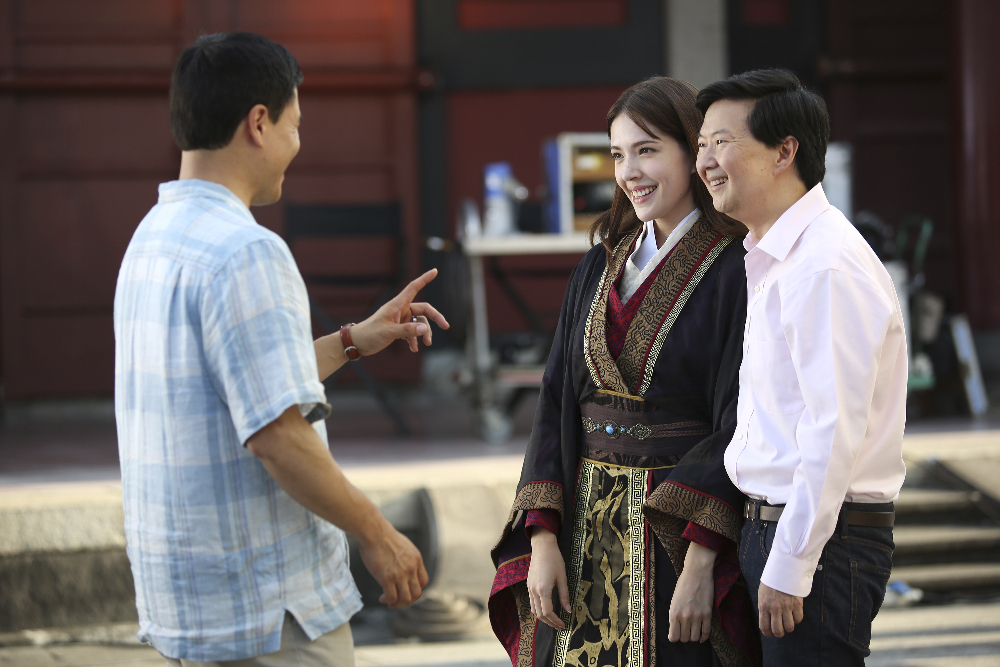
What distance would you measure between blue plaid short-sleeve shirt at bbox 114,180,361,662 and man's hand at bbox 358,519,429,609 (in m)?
0.08

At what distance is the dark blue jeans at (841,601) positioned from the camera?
1.07 m

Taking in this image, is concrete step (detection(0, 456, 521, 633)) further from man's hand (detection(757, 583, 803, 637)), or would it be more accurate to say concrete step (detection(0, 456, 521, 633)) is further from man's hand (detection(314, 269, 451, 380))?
man's hand (detection(757, 583, 803, 637))

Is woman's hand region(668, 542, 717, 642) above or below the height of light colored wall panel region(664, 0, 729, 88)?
below

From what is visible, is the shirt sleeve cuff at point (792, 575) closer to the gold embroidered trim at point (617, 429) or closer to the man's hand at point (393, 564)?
the gold embroidered trim at point (617, 429)

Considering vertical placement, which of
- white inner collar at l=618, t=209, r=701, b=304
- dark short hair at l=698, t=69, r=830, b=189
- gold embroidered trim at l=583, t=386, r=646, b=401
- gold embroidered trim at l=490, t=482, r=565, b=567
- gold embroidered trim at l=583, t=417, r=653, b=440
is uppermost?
dark short hair at l=698, t=69, r=830, b=189

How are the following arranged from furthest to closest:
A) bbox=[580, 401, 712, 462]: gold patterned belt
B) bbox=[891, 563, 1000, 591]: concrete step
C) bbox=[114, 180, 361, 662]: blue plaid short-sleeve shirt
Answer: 1. bbox=[891, 563, 1000, 591]: concrete step
2. bbox=[580, 401, 712, 462]: gold patterned belt
3. bbox=[114, 180, 361, 662]: blue plaid short-sleeve shirt

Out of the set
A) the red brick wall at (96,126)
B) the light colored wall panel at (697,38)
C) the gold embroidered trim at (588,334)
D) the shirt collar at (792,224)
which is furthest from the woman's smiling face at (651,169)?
the light colored wall panel at (697,38)

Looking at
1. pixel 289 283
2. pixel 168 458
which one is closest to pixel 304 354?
pixel 289 283

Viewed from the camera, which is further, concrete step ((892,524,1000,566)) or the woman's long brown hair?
concrete step ((892,524,1000,566))

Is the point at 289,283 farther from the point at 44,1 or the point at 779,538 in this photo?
the point at 44,1

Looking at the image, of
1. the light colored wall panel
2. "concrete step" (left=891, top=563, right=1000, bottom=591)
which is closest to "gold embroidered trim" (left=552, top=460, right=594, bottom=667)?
"concrete step" (left=891, top=563, right=1000, bottom=591)

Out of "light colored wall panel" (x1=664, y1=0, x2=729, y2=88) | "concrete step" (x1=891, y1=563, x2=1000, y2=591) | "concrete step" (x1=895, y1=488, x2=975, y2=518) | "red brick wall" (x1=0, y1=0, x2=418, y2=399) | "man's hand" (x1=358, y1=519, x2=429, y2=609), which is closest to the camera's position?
"man's hand" (x1=358, y1=519, x2=429, y2=609)

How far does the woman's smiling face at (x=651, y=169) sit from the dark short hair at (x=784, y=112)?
0.60 feet

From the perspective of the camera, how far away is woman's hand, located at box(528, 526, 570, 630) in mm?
1310
